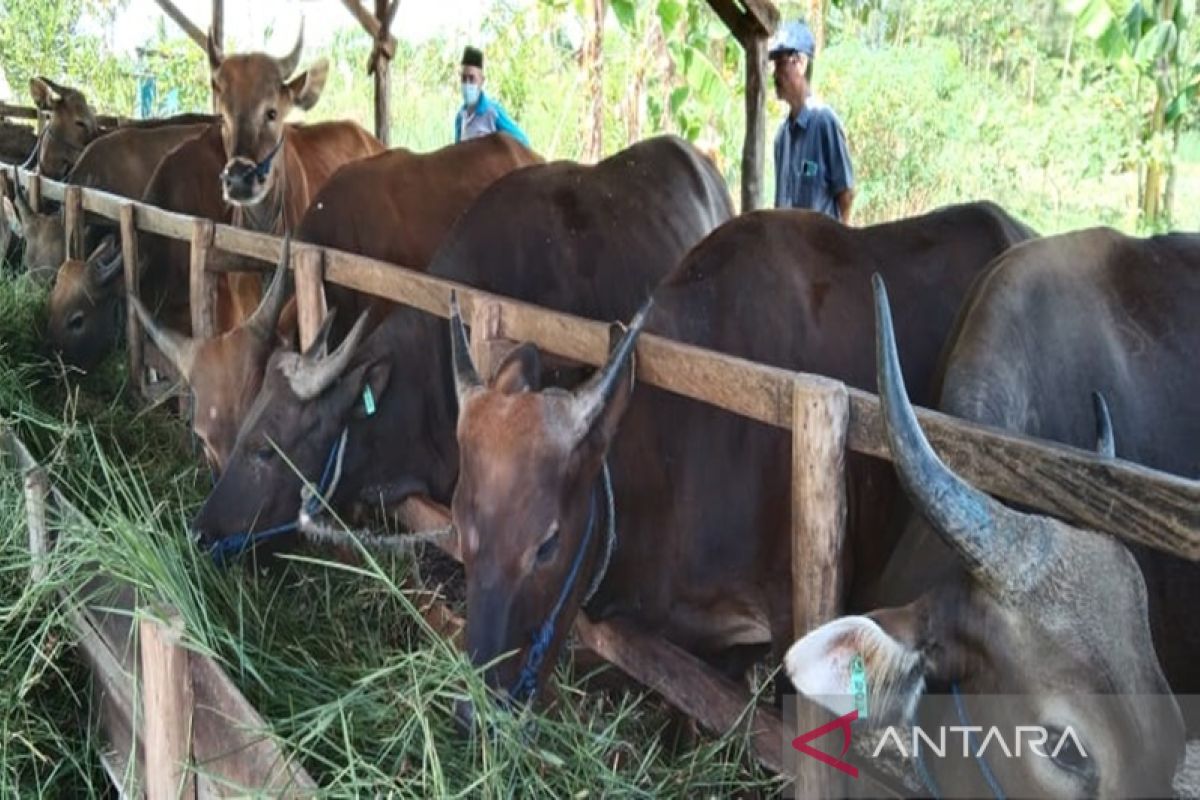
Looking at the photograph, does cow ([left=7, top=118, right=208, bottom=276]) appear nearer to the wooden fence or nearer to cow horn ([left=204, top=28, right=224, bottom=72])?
cow horn ([left=204, top=28, right=224, bottom=72])

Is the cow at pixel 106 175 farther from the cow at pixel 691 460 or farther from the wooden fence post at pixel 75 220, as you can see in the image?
the cow at pixel 691 460

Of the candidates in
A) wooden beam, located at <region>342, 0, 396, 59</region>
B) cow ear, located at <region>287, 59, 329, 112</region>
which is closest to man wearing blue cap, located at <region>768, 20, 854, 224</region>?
cow ear, located at <region>287, 59, 329, 112</region>

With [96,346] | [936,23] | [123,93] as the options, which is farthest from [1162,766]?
[123,93]

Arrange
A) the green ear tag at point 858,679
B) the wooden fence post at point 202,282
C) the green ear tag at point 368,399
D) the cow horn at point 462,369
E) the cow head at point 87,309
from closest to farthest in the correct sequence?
the green ear tag at point 858,679, the cow horn at point 462,369, the green ear tag at point 368,399, the wooden fence post at point 202,282, the cow head at point 87,309

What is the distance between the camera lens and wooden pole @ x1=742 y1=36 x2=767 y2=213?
642cm

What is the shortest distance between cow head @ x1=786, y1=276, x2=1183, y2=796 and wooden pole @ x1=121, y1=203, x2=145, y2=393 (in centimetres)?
→ 547

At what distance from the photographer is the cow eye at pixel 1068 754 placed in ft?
7.14

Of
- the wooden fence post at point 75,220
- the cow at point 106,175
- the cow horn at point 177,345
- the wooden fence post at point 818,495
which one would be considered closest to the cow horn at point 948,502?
the wooden fence post at point 818,495

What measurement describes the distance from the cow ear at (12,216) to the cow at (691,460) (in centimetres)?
686

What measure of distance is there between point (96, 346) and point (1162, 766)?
6675mm

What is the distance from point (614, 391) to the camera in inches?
130

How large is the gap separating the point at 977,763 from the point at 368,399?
297 centimetres

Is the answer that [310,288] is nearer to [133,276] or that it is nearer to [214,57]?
[133,276]

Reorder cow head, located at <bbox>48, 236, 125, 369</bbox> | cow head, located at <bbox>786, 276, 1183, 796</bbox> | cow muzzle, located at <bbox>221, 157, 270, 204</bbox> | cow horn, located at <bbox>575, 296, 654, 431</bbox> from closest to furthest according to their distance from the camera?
cow head, located at <bbox>786, 276, 1183, 796</bbox> < cow horn, located at <bbox>575, 296, 654, 431</bbox> < cow muzzle, located at <bbox>221, 157, 270, 204</bbox> < cow head, located at <bbox>48, 236, 125, 369</bbox>
